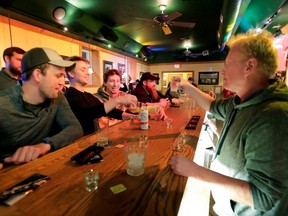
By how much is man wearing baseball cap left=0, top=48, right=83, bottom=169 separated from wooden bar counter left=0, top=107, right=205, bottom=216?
0.23 m

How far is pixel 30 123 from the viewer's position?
1.31m

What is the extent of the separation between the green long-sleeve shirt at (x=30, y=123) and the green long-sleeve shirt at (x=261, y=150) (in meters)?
1.12

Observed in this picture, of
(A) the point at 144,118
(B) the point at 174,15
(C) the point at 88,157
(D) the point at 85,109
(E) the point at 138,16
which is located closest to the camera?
(C) the point at 88,157

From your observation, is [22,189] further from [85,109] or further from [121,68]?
[121,68]

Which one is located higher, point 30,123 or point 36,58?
point 36,58

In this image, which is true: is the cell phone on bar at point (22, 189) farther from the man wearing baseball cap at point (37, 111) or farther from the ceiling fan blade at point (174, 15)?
the ceiling fan blade at point (174, 15)

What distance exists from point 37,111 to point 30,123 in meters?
0.11

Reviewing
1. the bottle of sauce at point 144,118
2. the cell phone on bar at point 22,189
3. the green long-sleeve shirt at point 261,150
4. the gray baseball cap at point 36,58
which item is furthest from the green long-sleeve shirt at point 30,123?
the green long-sleeve shirt at point 261,150

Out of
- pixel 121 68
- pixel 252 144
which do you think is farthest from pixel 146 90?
pixel 121 68

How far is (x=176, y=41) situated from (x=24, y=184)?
25.0 feet

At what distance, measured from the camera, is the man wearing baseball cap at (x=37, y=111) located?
48.1 inches

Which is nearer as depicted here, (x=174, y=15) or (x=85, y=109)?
(x=85, y=109)

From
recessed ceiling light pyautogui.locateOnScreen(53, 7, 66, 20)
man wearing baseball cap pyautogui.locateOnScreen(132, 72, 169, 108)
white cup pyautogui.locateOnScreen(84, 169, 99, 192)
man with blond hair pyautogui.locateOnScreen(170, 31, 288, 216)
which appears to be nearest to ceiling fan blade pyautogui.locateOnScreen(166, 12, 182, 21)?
man wearing baseball cap pyautogui.locateOnScreen(132, 72, 169, 108)

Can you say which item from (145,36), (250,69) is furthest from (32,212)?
(145,36)
